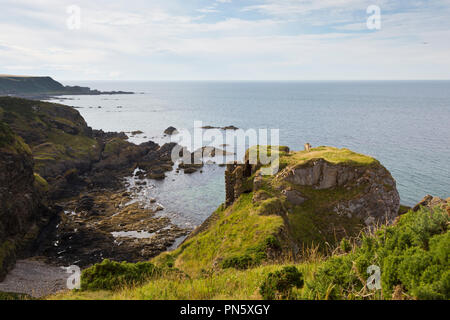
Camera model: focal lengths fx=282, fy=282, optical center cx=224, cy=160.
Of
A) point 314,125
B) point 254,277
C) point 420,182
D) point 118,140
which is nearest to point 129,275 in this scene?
point 254,277

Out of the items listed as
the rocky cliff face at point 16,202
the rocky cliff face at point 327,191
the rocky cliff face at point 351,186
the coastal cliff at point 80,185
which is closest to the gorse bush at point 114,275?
the rocky cliff face at point 327,191

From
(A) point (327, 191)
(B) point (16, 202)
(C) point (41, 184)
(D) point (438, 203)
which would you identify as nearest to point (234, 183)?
(A) point (327, 191)

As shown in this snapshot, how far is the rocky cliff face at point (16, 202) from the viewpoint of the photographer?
44.6 m

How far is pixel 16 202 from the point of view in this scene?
50.4 metres

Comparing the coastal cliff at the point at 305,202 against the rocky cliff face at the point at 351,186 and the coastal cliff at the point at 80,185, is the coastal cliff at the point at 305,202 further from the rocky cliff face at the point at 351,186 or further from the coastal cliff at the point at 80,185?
the coastal cliff at the point at 80,185

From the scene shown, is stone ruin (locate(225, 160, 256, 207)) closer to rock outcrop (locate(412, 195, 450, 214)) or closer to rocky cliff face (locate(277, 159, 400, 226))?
rocky cliff face (locate(277, 159, 400, 226))

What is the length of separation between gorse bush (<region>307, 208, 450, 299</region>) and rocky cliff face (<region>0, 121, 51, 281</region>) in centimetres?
4718

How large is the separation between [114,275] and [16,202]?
4797cm

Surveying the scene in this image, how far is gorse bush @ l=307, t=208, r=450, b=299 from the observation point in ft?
22.7

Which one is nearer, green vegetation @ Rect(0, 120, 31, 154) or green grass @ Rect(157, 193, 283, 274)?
green grass @ Rect(157, 193, 283, 274)

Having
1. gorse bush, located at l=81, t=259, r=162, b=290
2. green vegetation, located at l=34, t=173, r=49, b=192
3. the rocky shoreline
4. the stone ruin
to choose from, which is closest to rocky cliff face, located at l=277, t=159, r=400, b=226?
the stone ruin

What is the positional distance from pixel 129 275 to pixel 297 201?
103 ft

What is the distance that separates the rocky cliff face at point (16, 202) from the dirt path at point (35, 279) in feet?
4.95
